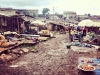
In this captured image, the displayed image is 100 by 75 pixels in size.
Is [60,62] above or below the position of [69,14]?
below

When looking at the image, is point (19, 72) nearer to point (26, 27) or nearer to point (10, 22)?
point (10, 22)

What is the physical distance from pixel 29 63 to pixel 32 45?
279 inches

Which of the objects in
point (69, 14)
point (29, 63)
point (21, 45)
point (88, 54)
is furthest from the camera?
point (69, 14)

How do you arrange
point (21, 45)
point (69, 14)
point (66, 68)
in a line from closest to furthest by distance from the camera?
point (66, 68), point (21, 45), point (69, 14)

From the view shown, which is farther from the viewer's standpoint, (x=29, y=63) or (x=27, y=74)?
(x=29, y=63)

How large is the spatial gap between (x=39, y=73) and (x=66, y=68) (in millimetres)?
1858

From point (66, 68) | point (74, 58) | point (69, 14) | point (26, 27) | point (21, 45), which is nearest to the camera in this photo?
point (66, 68)

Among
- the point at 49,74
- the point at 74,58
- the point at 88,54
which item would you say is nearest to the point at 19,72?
the point at 49,74

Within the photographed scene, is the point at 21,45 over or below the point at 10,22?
below

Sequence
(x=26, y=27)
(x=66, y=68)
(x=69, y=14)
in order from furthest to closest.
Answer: (x=69, y=14)
(x=26, y=27)
(x=66, y=68)

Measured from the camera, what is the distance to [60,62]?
12414 millimetres

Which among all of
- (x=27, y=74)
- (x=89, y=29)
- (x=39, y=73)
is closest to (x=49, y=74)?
(x=39, y=73)

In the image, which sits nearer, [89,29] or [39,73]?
[39,73]

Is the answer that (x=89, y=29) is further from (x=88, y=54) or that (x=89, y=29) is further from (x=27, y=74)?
(x=27, y=74)
